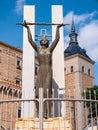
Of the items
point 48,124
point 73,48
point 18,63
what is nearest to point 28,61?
point 48,124

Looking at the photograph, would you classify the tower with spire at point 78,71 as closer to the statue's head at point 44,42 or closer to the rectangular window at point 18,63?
the rectangular window at point 18,63

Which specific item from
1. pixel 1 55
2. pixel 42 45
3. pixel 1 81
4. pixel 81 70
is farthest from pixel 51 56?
pixel 81 70

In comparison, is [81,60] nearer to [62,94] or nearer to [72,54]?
[72,54]

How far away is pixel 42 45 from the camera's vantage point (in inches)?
310

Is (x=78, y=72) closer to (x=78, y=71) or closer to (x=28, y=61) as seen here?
(x=78, y=71)

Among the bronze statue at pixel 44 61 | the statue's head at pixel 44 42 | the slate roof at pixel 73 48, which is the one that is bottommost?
the bronze statue at pixel 44 61

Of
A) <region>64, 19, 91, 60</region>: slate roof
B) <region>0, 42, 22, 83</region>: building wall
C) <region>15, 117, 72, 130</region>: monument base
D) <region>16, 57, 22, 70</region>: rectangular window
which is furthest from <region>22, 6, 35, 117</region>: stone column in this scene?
<region>64, 19, 91, 60</region>: slate roof

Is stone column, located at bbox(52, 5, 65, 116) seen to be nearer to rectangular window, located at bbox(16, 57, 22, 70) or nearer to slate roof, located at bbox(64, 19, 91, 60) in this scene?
rectangular window, located at bbox(16, 57, 22, 70)

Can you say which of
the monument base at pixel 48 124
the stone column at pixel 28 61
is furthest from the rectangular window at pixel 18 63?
the monument base at pixel 48 124

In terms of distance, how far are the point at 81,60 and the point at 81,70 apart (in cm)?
167

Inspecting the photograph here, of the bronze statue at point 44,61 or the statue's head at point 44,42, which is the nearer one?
the bronze statue at point 44,61

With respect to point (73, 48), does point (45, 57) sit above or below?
below

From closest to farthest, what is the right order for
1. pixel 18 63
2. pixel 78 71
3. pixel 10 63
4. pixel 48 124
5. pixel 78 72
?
pixel 48 124 < pixel 10 63 < pixel 18 63 < pixel 78 72 < pixel 78 71

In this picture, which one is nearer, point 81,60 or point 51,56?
point 51,56
